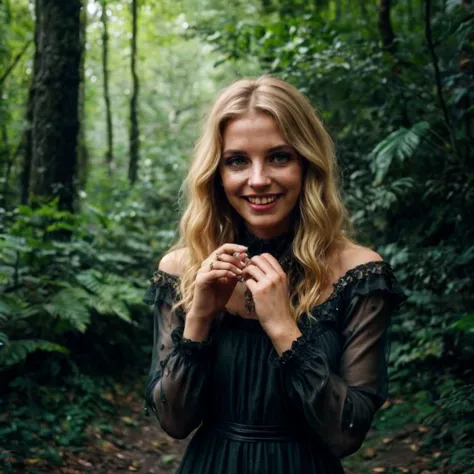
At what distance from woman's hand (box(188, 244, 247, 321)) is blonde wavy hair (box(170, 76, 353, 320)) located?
0.58 ft

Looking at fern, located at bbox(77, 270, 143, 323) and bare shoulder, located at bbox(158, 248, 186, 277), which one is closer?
bare shoulder, located at bbox(158, 248, 186, 277)

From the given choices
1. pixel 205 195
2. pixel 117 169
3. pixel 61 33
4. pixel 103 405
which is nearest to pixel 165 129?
pixel 117 169

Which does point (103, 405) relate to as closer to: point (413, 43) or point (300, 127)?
point (300, 127)

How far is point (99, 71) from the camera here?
20781mm

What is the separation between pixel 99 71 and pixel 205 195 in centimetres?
1954

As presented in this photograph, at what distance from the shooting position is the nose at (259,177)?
2283 mm

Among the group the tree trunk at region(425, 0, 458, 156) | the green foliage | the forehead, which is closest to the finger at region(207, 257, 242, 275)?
the forehead

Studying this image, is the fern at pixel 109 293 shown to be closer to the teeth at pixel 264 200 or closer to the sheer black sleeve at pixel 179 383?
the sheer black sleeve at pixel 179 383

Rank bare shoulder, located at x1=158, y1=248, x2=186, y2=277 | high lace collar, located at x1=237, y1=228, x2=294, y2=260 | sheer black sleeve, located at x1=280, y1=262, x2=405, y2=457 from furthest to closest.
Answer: bare shoulder, located at x1=158, y1=248, x2=186, y2=277, high lace collar, located at x1=237, y1=228, x2=294, y2=260, sheer black sleeve, located at x1=280, y1=262, x2=405, y2=457

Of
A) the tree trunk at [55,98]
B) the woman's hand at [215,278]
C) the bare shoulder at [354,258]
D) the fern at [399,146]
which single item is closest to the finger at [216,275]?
the woman's hand at [215,278]

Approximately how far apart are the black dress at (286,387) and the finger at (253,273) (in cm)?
23

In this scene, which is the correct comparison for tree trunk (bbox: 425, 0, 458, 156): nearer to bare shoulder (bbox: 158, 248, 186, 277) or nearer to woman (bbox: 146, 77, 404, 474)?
woman (bbox: 146, 77, 404, 474)

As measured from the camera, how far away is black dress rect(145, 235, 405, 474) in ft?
6.65

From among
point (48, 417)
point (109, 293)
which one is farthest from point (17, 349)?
point (109, 293)
